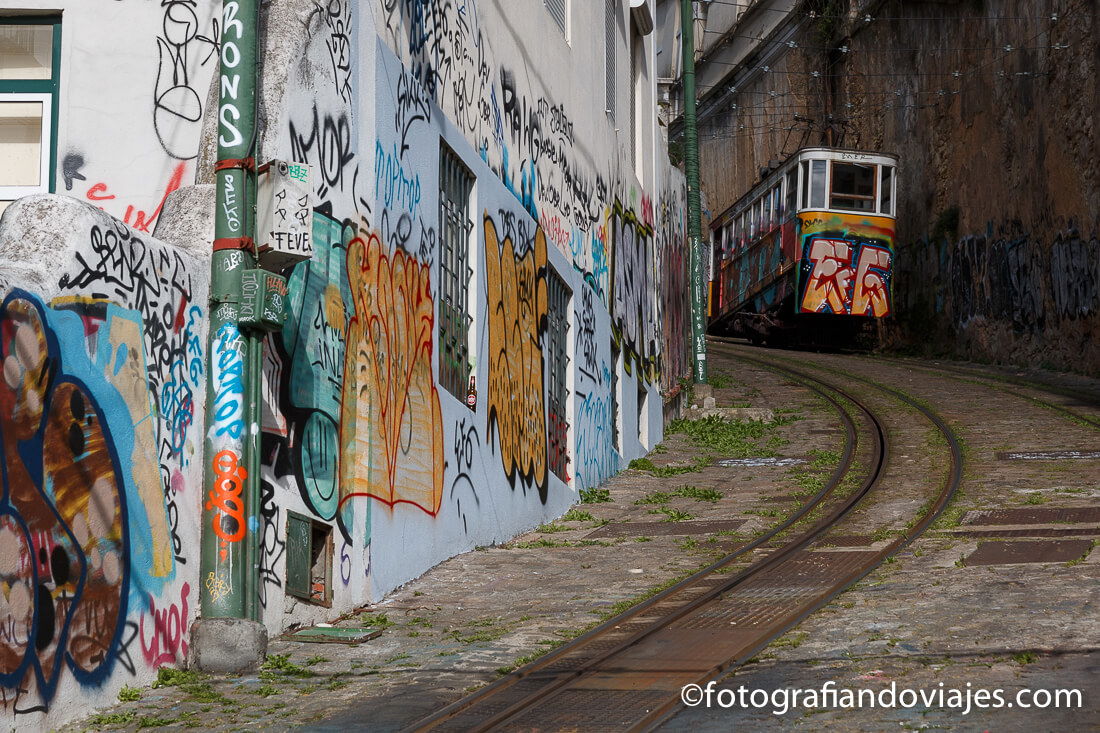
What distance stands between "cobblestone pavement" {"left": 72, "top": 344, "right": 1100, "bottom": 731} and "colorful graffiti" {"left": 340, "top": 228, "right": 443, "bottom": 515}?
2.61 feet

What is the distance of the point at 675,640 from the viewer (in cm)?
750

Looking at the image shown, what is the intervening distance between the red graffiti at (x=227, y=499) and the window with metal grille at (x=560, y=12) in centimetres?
882

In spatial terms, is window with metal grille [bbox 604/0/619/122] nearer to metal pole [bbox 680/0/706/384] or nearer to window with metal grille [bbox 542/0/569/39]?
window with metal grille [bbox 542/0/569/39]

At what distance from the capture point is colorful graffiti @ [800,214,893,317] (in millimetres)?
30734

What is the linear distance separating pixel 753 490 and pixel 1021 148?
19.3 meters

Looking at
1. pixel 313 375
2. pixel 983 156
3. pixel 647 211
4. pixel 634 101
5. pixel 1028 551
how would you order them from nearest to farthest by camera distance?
pixel 313 375 < pixel 1028 551 < pixel 634 101 < pixel 647 211 < pixel 983 156

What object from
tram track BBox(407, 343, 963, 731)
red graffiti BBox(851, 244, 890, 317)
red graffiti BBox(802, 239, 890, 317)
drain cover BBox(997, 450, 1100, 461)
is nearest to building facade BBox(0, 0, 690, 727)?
tram track BBox(407, 343, 963, 731)

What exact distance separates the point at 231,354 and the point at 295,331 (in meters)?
0.91

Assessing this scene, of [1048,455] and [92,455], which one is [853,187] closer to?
[1048,455]

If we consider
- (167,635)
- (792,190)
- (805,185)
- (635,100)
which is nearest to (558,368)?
(635,100)

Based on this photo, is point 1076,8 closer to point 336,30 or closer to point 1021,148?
point 1021,148

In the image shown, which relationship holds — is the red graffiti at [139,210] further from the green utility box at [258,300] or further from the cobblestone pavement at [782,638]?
the cobblestone pavement at [782,638]

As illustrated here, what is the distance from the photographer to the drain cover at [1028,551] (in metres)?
9.44

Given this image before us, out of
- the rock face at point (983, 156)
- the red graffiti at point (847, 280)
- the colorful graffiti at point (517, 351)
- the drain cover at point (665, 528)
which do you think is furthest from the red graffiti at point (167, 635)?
the red graffiti at point (847, 280)
